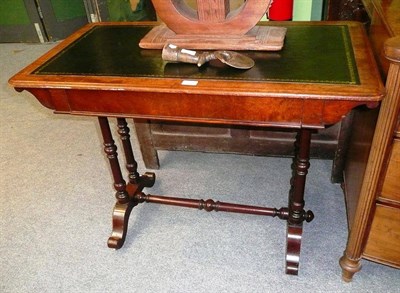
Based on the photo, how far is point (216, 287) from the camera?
1.63 meters

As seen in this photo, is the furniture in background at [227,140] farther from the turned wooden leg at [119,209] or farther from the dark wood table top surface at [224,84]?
the dark wood table top surface at [224,84]

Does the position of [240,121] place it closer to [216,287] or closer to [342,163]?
[216,287]

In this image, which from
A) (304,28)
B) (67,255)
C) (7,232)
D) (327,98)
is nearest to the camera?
(327,98)

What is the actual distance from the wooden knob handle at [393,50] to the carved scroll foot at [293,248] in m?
0.90

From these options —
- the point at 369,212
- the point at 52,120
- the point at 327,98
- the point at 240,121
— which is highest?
the point at 327,98

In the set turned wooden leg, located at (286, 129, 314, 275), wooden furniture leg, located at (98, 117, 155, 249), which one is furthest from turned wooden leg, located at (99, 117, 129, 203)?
turned wooden leg, located at (286, 129, 314, 275)

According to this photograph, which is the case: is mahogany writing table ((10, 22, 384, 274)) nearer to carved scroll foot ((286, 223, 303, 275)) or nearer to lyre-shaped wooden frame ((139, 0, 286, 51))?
lyre-shaped wooden frame ((139, 0, 286, 51))

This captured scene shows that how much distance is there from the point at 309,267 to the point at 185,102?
0.98 metres

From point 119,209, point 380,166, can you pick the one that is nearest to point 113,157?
point 119,209

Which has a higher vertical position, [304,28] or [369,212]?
[304,28]

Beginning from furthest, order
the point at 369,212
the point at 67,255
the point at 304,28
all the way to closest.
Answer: the point at 67,255 → the point at 304,28 → the point at 369,212

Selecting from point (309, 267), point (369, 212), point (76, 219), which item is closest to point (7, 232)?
point (76, 219)

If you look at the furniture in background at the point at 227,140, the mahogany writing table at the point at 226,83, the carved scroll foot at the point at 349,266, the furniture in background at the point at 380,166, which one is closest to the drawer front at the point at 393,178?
the furniture in background at the point at 380,166

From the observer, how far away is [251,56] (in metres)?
1.34
